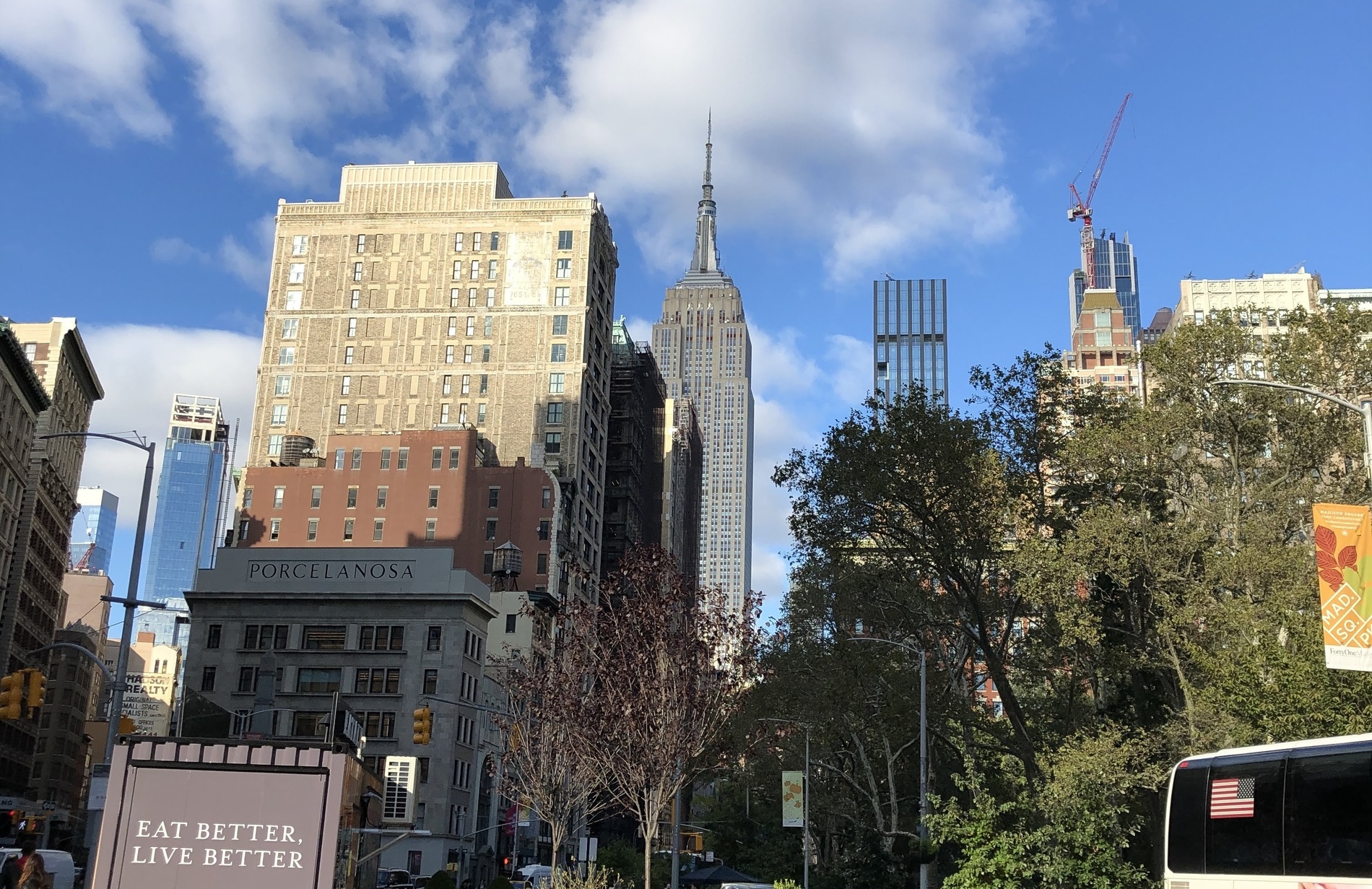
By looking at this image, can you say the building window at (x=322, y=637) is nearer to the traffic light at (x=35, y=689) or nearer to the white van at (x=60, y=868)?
the white van at (x=60, y=868)

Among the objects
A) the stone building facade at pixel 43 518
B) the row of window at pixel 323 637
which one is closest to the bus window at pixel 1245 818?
the row of window at pixel 323 637

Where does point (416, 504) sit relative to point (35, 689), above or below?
above

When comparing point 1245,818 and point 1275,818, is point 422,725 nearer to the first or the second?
point 1245,818

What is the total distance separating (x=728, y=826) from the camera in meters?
87.6

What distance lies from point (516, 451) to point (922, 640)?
7313 centimetres

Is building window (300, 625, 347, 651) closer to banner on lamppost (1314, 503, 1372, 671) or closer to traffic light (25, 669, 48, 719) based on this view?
traffic light (25, 669, 48, 719)

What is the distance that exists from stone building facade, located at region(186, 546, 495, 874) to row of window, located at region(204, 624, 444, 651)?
0.06 meters

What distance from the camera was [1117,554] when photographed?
3706cm

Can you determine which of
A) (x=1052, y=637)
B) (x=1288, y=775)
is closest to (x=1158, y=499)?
(x=1052, y=637)

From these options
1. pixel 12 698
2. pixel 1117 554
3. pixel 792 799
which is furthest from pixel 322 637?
pixel 1117 554

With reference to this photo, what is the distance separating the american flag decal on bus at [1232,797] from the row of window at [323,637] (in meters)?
62.2

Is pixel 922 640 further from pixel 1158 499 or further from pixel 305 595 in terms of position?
pixel 305 595

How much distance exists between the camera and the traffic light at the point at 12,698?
28.2m

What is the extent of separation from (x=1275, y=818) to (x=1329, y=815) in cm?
129
